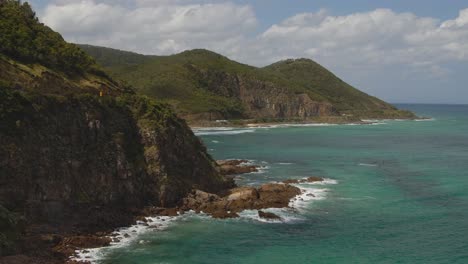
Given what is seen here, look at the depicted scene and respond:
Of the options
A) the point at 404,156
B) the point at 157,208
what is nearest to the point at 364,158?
the point at 404,156

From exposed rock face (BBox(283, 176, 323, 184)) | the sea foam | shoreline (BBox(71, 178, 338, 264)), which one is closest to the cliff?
the sea foam

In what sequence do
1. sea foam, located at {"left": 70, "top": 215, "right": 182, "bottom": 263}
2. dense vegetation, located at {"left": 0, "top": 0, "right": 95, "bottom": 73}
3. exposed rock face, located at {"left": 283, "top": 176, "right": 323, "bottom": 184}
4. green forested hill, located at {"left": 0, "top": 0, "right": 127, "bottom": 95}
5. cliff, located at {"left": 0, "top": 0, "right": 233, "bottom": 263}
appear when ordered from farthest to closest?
exposed rock face, located at {"left": 283, "top": 176, "right": 323, "bottom": 184}
dense vegetation, located at {"left": 0, "top": 0, "right": 95, "bottom": 73}
green forested hill, located at {"left": 0, "top": 0, "right": 127, "bottom": 95}
cliff, located at {"left": 0, "top": 0, "right": 233, "bottom": 263}
sea foam, located at {"left": 70, "top": 215, "right": 182, "bottom": 263}

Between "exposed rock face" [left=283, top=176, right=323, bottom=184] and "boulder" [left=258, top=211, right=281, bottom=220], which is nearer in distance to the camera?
"boulder" [left=258, top=211, right=281, bottom=220]

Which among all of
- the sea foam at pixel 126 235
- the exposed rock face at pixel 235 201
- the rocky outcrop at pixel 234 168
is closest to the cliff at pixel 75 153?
the sea foam at pixel 126 235

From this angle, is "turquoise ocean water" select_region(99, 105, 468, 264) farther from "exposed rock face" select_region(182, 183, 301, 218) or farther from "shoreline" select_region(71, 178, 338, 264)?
"exposed rock face" select_region(182, 183, 301, 218)

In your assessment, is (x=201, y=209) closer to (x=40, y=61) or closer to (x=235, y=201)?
(x=235, y=201)

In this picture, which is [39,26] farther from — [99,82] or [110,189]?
[110,189]
